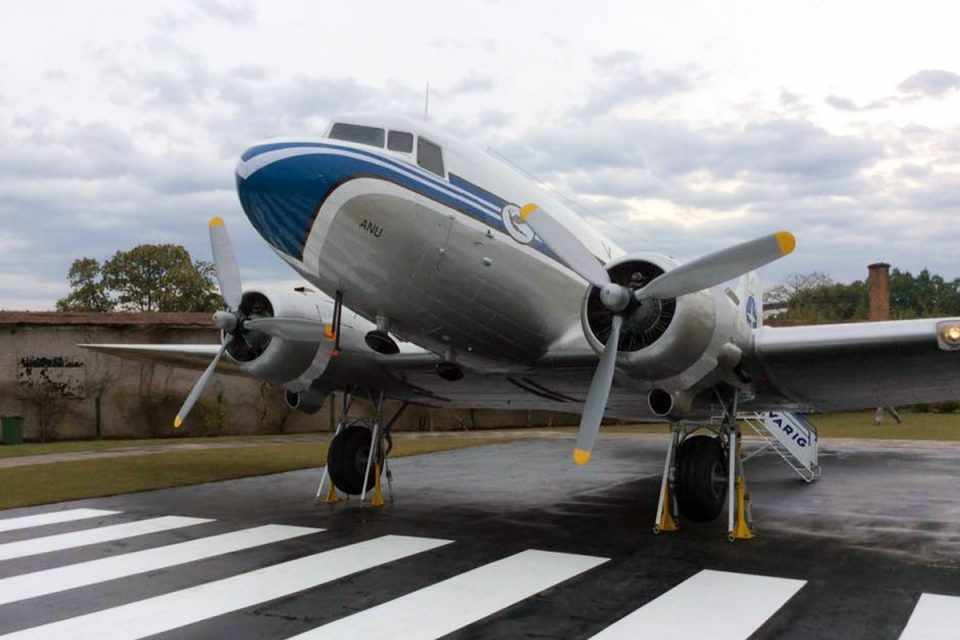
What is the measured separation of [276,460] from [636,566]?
1203cm

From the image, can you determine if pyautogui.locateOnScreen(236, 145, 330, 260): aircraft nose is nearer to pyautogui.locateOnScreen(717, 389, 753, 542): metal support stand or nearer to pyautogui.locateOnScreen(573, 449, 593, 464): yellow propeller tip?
pyautogui.locateOnScreen(573, 449, 593, 464): yellow propeller tip

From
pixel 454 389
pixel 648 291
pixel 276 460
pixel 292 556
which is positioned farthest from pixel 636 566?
pixel 276 460

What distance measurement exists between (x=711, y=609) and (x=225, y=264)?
8499 mm

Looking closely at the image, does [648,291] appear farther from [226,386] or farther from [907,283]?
[907,283]

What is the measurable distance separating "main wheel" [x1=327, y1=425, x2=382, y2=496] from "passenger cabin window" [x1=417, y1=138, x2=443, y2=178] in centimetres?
511

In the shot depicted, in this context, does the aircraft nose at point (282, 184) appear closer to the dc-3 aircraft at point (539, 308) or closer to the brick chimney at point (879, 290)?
the dc-3 aircraft at point (539, 308)

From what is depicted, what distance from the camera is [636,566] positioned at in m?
7.81

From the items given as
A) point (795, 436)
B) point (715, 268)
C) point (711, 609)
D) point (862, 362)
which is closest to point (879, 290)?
point (795, 436)

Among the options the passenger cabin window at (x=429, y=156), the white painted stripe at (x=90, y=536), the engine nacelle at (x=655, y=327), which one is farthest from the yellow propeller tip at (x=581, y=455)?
the white painted stripe at (x=90, y=536)

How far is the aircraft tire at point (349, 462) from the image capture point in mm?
12281

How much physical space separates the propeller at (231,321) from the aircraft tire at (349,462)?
1911 mm

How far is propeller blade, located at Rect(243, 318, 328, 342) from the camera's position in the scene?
1081 cm

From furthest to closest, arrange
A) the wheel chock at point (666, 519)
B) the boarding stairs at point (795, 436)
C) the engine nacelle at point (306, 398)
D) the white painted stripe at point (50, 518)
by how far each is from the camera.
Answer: the boarding stairs at point (795, 436)
the engine nacelle at point (306, 398)
the white painted stripe at point (50, 518)
the wheel chock at point (666, 519)

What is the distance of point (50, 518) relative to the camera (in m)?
10.5
